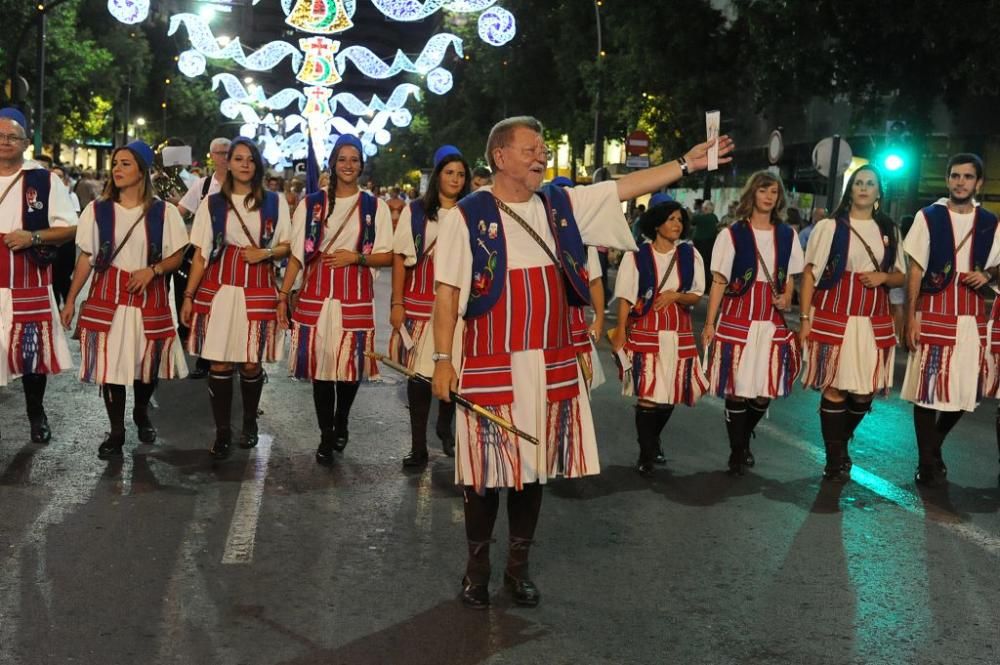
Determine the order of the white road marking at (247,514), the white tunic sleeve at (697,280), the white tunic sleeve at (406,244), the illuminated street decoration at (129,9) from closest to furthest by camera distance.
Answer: the white road marking at (247,514), the white tunic sleeve at (697,280), the white tunic sleeve at (406,244), the illuminated street decoration at (129,9)

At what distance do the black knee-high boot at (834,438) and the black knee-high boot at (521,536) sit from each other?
3.00 metres

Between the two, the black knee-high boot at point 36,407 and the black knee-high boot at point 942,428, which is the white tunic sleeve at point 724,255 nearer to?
the black knee-high boot at point 942,428

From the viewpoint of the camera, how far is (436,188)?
8.29m

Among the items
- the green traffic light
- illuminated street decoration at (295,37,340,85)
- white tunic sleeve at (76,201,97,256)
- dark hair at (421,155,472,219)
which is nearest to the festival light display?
illuminated street decoration at (295,37,340,85)

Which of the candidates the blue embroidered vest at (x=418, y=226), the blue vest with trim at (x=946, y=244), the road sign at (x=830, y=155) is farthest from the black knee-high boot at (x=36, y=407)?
the road sign at (x=830, y=155)

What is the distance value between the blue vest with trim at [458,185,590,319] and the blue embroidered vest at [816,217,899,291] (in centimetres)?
288

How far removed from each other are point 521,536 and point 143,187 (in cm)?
390

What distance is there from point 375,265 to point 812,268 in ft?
8.89

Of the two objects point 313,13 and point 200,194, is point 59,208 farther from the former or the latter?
point 313,13

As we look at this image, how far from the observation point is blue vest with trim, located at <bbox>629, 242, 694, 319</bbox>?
310 inches

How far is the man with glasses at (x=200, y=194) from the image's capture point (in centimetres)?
1055

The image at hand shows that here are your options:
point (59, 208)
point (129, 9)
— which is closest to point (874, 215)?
point (59, 208)

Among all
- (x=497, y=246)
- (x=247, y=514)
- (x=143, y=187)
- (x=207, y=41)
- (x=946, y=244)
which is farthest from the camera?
(x=207, y=41)

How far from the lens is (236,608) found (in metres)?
5.15
